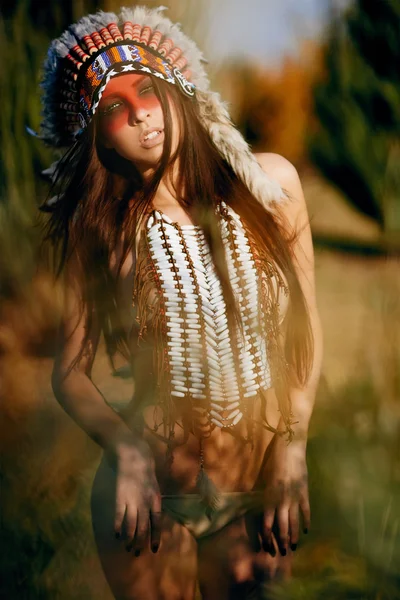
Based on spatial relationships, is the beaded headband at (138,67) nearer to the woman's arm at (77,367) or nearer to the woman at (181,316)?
the woman at (181,316)

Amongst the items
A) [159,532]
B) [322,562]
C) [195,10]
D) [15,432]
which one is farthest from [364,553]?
[195,10]

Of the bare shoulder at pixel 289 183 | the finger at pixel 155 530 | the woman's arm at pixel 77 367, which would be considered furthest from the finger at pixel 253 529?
the bare shoulder at pixel 289 183

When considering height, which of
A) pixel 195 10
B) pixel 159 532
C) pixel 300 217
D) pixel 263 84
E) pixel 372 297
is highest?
pixel 195 10

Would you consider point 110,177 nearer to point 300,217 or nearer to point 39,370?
point 300,217

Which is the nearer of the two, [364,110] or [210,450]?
[210,450]

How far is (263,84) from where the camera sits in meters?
1.22

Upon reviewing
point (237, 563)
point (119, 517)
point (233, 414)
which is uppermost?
point (233, 414)

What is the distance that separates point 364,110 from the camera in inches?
49.1

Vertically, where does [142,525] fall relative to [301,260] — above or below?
below

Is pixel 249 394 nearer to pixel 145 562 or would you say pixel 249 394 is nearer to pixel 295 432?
pixel 295 432

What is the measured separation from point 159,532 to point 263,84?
28.6 inches

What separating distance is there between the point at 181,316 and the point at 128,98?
0.33 metres

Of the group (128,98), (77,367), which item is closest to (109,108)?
(128,98)

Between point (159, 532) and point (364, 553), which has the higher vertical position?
point (159, 532)
